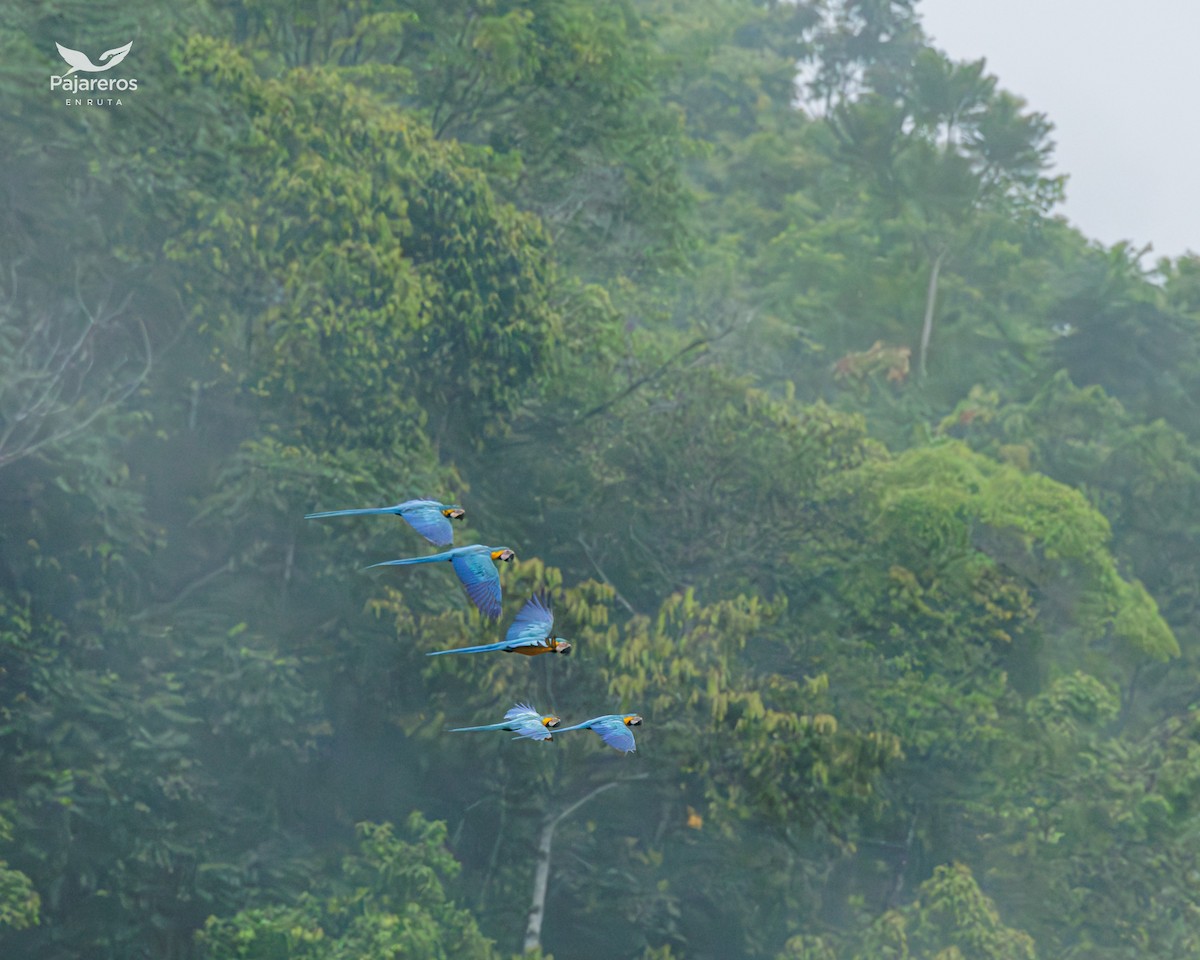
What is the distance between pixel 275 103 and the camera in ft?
55.8

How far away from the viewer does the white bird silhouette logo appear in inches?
624

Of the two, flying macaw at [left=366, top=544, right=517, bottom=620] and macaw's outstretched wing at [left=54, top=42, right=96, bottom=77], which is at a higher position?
macaw's outstretched wing at [left=54, top=42, right=96, bottom=77]

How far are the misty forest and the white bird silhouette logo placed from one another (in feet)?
0.79

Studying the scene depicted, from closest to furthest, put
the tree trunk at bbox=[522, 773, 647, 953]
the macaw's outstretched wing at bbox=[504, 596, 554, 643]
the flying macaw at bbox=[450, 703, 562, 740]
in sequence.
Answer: the flying macaw at bbox=[450, 703, 562, 740] → the macaw's outstretched wing at bbox=[504, 596, 554, 643] → the tree trunk at bbox=[522, 773, 647, 953]

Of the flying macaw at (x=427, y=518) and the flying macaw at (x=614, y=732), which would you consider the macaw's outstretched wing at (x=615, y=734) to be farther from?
the flying macaw at (x=427, y=518)

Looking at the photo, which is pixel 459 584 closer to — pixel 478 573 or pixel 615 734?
pixel 615 734

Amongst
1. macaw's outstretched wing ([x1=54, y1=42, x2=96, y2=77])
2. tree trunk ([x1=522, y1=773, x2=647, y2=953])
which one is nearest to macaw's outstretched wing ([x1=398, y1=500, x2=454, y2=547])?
tree trunk ([x1=522, y1=773, x2=647, y2=953])

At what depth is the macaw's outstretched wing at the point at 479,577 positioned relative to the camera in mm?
6715

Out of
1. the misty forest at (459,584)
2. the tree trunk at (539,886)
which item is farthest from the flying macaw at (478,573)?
the tree trunk at (539,886)

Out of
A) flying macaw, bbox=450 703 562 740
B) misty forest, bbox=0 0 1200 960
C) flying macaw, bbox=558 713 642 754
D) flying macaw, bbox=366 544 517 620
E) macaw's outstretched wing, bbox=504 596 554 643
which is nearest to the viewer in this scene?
flying macaw, bbox=450 703 562 740

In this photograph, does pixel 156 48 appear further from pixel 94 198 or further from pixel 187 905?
pixel 187 905

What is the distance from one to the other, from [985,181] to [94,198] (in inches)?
779

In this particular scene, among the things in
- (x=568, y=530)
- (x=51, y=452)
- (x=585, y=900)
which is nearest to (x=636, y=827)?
(x=585, y=900)

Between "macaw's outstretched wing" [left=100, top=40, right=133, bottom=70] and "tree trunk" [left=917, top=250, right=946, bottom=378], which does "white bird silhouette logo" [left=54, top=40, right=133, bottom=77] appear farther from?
"tree trunk" [left=917, top=250, right=946, bottom=378]
